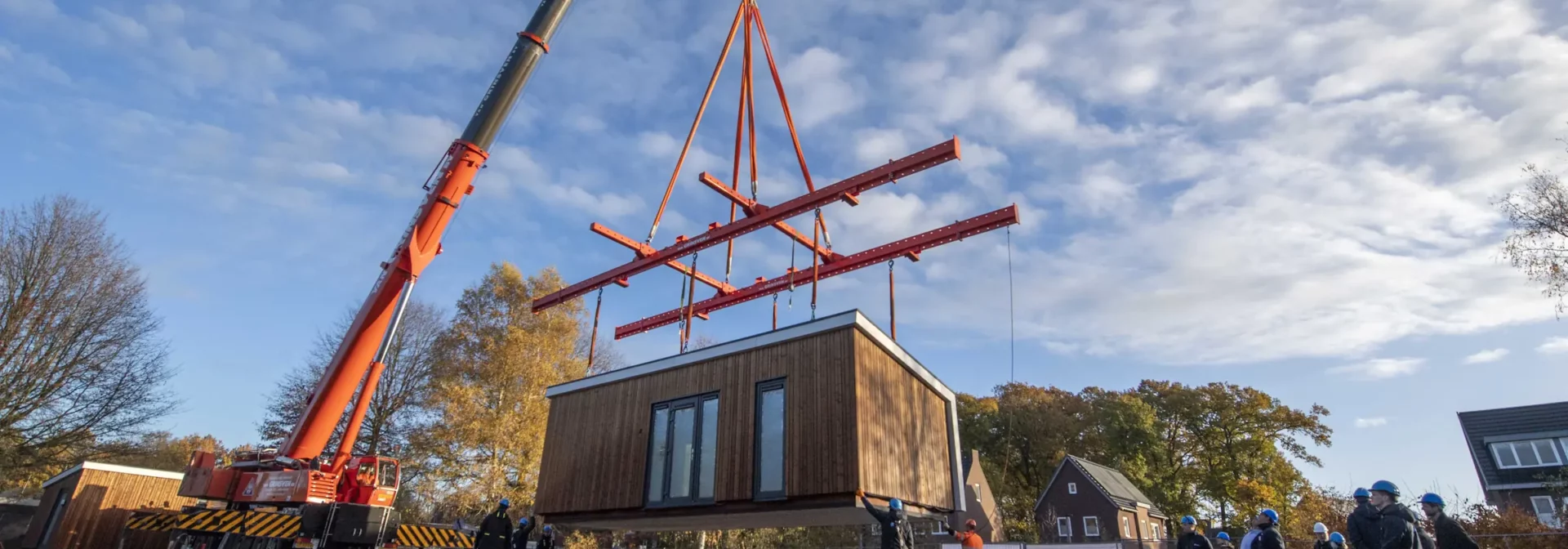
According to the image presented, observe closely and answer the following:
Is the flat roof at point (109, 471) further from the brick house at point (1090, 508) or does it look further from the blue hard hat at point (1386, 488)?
the brick house at point (1090, 508)

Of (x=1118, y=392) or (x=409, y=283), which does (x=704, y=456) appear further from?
(x=1118, y=392)

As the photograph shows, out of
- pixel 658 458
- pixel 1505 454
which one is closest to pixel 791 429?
pixel 658 458

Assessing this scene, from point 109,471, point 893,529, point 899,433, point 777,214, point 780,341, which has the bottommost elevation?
point 893,529

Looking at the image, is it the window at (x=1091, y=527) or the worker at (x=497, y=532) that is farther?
the window at (x=1091, y=527)

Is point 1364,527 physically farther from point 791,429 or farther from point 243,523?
point 243,523

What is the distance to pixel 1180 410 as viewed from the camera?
1532 inches

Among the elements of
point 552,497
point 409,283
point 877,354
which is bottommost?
point 552,497

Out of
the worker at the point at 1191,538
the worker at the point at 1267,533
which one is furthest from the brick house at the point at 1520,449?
the worker at the point at 1267,533

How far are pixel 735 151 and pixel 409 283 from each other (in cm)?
641

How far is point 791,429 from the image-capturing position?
9.33 meters

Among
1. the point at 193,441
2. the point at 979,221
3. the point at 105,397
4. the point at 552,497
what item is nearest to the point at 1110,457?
the point at 979,221

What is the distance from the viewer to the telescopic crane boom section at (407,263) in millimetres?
12273

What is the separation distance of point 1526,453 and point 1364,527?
31516 mm

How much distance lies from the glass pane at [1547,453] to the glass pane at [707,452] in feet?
111
